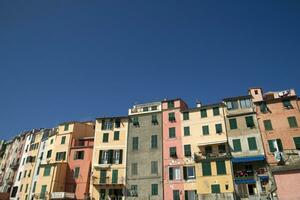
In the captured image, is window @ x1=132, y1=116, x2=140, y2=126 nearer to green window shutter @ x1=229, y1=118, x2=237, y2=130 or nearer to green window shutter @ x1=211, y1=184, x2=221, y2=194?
green window shutter @ x1=229, y1=118, x2=237, y2=130

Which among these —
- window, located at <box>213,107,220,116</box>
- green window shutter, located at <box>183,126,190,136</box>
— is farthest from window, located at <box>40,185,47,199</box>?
window, located at <box>213,107,220,116</box>

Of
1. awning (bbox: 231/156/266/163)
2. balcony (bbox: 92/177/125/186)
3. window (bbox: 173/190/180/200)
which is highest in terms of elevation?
awning (bbox: 231/156/266/163)

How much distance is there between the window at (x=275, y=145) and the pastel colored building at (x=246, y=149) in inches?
55.4

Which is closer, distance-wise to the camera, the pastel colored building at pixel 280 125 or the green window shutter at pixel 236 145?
the pastel colored building at pixel 280 125

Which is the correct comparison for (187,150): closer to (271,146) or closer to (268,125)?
(271,146)

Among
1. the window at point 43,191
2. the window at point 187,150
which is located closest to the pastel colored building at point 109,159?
the window at point 43,191

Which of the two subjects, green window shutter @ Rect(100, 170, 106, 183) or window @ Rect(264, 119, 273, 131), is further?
green window shutter @ Rect(100, 170, 106, 183)

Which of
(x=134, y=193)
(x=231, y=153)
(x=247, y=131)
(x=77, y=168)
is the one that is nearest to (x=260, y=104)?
(x=247, y=131)

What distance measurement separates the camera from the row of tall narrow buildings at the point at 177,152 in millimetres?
42531

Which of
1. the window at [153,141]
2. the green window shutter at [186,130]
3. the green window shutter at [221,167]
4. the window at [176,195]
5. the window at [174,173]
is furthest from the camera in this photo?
the window at [153,141]

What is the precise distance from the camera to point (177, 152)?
1937 inches

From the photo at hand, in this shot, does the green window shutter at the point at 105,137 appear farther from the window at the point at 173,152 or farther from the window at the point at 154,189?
the window at the point at 154,189

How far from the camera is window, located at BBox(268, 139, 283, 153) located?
42125mm

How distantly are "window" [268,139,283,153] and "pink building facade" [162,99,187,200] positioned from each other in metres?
15.4
